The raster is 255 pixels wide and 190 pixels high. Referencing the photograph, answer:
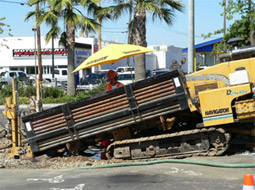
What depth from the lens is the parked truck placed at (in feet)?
28.0

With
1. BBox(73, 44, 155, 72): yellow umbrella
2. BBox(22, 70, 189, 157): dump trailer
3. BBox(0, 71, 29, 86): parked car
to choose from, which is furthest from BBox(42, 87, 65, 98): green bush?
BBox(22, 70, 189, 157): dump trailer

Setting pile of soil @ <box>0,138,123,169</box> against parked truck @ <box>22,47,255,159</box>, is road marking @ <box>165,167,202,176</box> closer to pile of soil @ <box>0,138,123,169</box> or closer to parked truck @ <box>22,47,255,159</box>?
parked truck @ <box>22,47,255,159</box>

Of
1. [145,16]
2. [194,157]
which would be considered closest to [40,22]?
[145,16]

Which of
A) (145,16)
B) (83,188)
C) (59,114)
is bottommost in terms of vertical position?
(83,188)

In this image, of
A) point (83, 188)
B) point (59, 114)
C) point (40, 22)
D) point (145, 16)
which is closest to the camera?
point (83, 188)

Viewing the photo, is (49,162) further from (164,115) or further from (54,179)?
(164,115)

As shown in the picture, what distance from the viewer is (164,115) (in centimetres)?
892

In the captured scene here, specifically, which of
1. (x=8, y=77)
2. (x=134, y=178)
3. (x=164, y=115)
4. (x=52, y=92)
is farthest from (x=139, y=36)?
(x=8, y=77)

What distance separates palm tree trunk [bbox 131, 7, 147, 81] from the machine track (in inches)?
375

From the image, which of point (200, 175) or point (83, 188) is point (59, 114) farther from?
point (200, 175)

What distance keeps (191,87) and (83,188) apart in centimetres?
344

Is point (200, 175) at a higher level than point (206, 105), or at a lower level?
lower

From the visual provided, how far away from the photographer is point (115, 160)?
9.35 m

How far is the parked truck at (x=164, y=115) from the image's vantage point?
855cm
